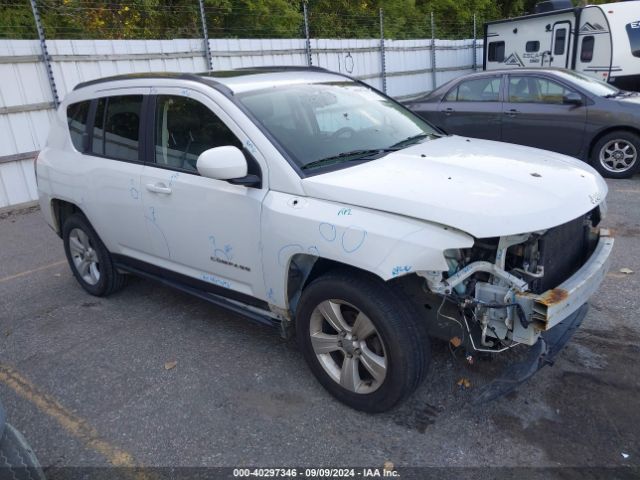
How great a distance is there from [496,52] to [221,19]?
24.1 feet

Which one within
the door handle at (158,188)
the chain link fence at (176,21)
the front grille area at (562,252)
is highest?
the chain link fence at (176,21)

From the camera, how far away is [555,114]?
812cm

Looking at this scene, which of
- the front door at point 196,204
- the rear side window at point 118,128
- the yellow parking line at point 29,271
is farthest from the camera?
the yellow parking line at point 29,271

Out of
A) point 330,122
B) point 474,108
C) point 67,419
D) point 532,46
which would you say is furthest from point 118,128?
point 532,46

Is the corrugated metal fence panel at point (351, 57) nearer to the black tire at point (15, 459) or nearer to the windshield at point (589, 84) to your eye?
the windshield at point (589, 84)

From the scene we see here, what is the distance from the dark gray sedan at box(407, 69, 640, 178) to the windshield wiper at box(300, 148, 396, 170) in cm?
445

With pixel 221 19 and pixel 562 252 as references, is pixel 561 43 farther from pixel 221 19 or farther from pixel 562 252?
pixel 562 252

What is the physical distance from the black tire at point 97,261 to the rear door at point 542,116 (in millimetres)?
6301

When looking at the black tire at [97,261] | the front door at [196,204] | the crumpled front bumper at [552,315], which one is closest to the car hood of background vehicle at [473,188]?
the crumpled front bumper at [552,315]

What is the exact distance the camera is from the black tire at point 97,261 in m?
4.68

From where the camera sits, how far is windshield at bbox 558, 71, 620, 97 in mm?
8023

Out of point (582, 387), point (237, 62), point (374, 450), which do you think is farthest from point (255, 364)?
point (237, 62)

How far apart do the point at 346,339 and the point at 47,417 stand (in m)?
1.85

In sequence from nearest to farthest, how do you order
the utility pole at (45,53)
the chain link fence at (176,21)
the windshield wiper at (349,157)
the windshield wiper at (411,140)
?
the windshield wiper at (349,157) < the windshield wiper at (411,140) < the utility pole at (45,53) < the chain link fence at (176,21)
